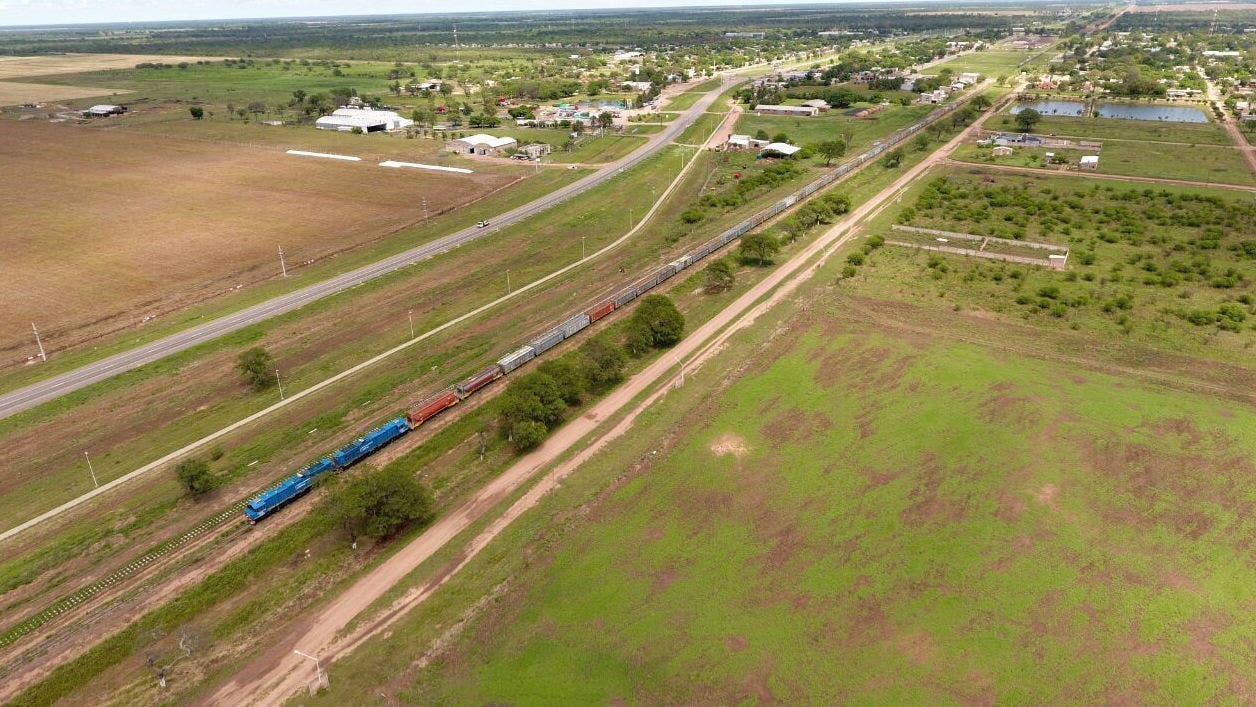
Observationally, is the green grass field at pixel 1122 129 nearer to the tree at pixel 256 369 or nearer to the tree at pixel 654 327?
the tree at pixel 654 327

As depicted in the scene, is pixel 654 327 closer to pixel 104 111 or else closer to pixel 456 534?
pixel 456 534

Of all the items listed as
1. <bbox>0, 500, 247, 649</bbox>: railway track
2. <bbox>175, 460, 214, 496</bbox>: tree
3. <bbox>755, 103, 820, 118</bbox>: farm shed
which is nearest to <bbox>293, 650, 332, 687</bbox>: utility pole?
<bbox>0, 500, 247, 649</bbox>: railway track

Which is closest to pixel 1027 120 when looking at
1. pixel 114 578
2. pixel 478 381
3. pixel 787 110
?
pixel 787 110

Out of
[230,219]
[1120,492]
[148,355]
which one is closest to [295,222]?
[230,219]

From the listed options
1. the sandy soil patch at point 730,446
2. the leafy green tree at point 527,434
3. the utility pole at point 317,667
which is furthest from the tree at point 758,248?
the utility pole at point 317,667

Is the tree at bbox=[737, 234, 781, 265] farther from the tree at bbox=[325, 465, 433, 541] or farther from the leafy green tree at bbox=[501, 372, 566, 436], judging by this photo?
the tree at bbox=[325, 465, 433, 541]

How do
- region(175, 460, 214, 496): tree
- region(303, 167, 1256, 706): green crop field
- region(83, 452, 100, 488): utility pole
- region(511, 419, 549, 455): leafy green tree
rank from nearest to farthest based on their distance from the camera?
region(303, 167, 1256, 706): green crop field < region(175, 460, 214, 496): tree < region(83, 452, 100, 488): utility pole < region(511, 419, 549, 455): leafy green tree

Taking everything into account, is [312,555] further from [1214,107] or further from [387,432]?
[1214,107]
